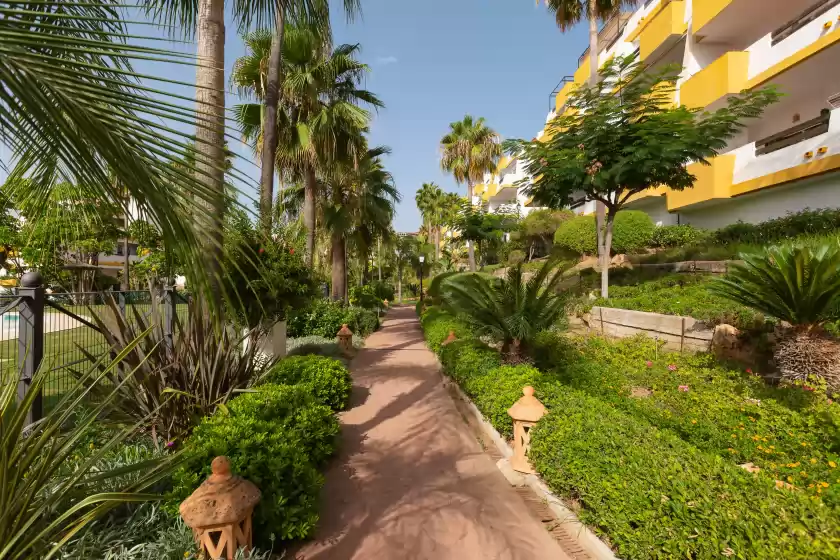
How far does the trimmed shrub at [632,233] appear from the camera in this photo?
13508 mm

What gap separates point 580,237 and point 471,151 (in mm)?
10121

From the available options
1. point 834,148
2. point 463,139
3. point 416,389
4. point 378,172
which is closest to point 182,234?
point 416,389

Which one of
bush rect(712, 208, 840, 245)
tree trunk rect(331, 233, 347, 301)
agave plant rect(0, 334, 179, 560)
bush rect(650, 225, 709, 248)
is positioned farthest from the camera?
tree trunk rect(331, 233, 347, 301)

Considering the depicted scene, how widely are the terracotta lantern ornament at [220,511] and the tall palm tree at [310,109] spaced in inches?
283

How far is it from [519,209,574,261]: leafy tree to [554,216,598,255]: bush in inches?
141

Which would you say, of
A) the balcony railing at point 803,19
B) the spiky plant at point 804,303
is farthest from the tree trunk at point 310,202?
the balcony railing at point 803,19

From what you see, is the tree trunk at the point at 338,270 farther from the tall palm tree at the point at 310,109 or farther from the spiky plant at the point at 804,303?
the spiky plant at the point at 804,303

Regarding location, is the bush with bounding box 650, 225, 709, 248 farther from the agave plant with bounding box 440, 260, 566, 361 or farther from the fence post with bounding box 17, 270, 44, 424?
the fence post with bounding box 17, 270, 44, 424

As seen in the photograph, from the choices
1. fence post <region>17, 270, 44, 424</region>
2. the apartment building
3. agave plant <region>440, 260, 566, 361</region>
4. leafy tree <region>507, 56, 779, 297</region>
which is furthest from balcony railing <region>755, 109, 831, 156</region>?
fence post <region>17, 270, 44, 424</region>

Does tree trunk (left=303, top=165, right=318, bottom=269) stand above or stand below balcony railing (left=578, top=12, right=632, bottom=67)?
below

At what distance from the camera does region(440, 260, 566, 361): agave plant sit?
535 centimetres

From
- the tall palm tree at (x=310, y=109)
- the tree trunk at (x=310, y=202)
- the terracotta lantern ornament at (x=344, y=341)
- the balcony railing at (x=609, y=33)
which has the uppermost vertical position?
the balcony railing at (x=609, y=33)

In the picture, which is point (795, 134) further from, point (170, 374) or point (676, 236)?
point (170, 374)

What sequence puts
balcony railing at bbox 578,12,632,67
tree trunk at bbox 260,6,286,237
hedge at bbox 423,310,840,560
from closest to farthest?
hedge at bbox 423,310,840,560 < tree trunk at bbox 260,6,286,237 < balcony railing at bbox 578,12,632,67
